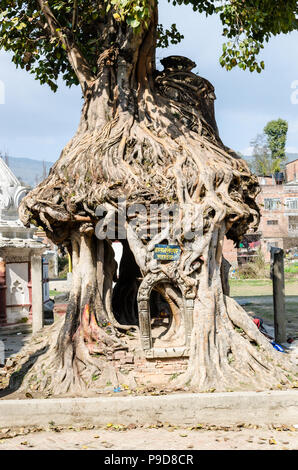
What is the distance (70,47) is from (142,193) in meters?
3.68

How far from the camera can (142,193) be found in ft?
26.9

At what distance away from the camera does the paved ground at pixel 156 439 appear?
5812mm

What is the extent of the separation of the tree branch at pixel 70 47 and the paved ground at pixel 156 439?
6.53m

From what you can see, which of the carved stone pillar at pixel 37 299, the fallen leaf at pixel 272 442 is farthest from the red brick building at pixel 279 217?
the fallen leaf at pixel 272 442

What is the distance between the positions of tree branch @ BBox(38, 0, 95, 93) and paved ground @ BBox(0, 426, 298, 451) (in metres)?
6.53

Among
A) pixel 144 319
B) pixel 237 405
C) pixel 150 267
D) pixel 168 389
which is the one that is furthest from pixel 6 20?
pixel 237 405

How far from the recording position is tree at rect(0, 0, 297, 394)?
7.87 metres

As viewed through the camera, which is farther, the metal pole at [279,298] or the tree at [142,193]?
the metal pole at [279,298]

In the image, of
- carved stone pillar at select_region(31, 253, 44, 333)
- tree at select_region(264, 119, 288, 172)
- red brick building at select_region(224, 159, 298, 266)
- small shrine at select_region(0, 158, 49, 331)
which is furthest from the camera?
tree at select_region(264, 119, 288, 172)

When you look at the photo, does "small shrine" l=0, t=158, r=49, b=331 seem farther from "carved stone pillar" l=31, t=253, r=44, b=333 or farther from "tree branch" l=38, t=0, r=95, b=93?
"tree branch" l=38, t=0, r=95, b=93

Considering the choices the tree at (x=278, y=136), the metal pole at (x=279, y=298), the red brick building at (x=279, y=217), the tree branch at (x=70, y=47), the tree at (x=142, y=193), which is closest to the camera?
the tree at (x=142, y=193)

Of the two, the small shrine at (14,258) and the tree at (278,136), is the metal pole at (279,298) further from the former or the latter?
the tree at (278,136)

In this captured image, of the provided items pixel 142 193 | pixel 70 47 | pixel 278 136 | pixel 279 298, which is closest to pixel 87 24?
pixel 70 47

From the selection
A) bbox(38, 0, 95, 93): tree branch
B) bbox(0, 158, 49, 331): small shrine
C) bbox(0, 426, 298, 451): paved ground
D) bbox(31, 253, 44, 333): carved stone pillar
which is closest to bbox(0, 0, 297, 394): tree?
bbox(38, 0, 95, 93): tree branch
